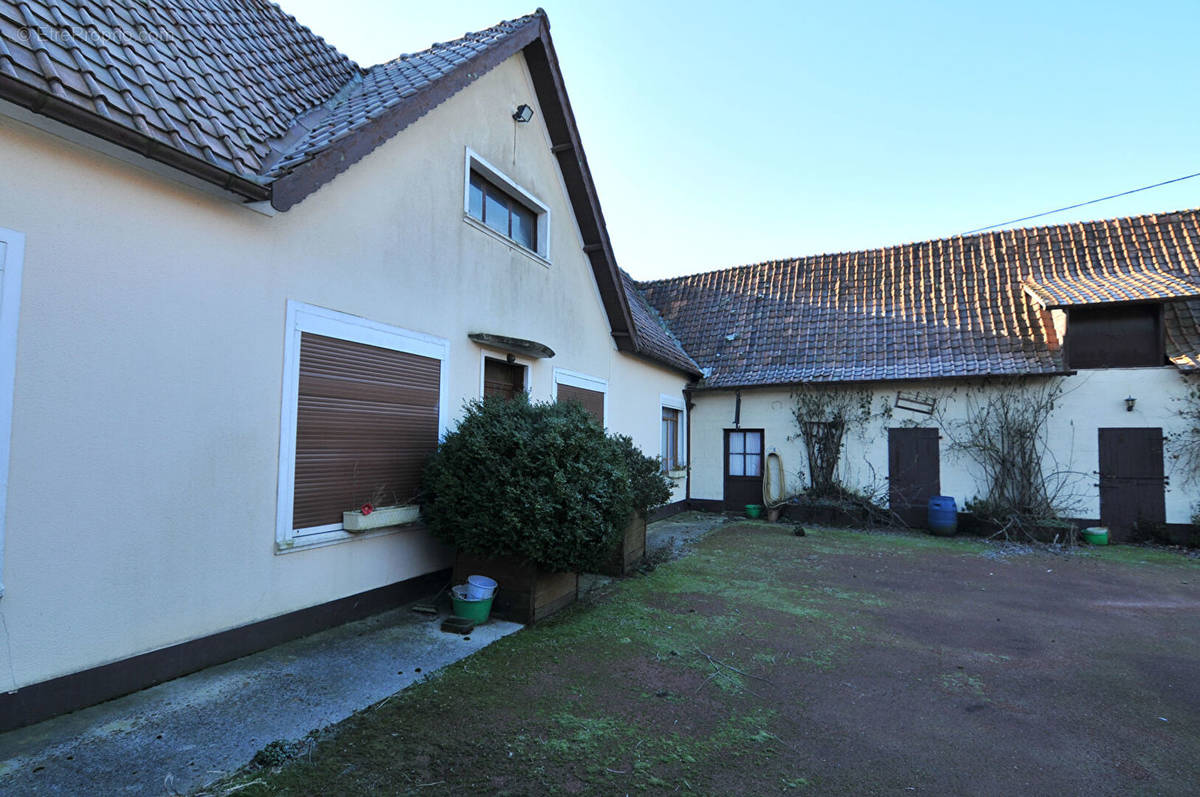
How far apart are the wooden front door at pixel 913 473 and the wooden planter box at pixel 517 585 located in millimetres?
9553

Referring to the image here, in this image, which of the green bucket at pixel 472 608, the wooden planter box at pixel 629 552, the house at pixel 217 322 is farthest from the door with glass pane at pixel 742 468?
the green bucket at pixel 472 608

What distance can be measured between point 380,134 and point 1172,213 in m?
16.3

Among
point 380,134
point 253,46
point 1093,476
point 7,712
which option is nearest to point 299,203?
point 380,134

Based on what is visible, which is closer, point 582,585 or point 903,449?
point 582,585

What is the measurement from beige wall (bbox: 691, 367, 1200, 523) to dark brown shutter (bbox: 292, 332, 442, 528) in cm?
956

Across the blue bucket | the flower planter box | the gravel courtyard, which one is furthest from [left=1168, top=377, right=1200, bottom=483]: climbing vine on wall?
the flower planter box

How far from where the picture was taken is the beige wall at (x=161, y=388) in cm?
319

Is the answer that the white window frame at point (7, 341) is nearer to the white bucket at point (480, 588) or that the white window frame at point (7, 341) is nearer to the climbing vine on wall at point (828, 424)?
the white bucket at point (480, 588)

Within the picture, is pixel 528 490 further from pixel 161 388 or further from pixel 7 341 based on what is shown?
pixel 7 341

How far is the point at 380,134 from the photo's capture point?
5082 millimetres

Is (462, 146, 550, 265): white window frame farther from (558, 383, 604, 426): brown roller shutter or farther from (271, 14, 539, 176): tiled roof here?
(558, 383, 604, 426): brown roller shutter

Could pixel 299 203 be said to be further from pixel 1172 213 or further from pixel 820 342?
pixel 1172 213

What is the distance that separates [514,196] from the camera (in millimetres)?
7926

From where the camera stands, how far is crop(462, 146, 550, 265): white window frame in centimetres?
666
